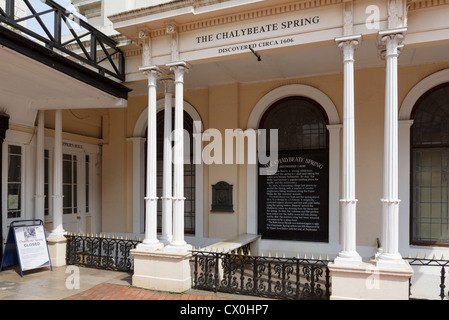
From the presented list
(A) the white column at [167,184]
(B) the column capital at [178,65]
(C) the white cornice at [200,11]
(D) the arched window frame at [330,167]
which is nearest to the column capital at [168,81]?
(A) the white column at [167,184]

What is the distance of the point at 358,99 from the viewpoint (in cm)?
858

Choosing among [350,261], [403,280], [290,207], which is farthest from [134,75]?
[403,280]

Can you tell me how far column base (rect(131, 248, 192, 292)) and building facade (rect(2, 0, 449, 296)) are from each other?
25 cm

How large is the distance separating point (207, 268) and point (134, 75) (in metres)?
4.64

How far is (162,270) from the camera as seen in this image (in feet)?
22.3

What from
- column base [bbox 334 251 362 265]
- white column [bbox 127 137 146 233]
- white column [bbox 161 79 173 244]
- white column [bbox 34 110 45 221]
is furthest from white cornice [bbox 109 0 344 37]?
white column [bbox 127 137 146 233]

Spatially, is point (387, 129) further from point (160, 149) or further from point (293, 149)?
point (160, 149)

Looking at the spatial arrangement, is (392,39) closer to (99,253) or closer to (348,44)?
(348,44)

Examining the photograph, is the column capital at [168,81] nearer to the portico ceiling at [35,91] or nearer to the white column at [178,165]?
the white column at [178,165]

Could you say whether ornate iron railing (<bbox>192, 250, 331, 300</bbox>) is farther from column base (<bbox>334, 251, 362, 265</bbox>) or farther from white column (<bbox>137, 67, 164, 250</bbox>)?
white column (<bbox>137, 67, 164, 250</bbox>)

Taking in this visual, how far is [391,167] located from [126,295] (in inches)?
204

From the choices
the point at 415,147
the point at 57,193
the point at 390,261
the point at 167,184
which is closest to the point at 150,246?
the point at 167,184

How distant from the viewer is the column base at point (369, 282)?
5.29 m

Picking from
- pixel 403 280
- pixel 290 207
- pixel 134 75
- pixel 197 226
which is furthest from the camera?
pixel 197 226
